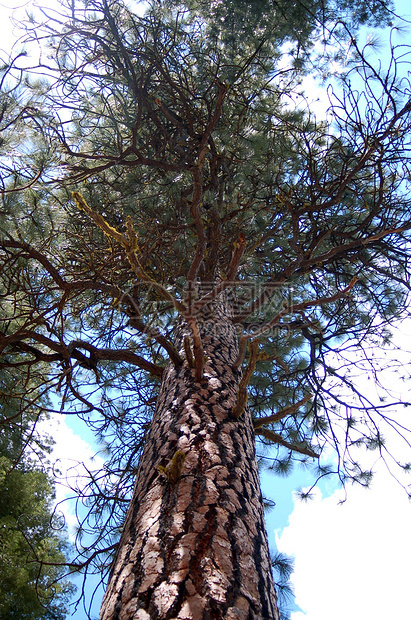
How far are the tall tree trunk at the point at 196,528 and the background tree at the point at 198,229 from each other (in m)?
0.02

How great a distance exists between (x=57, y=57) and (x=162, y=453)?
3.12 meters

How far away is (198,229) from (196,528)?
4.79 ft

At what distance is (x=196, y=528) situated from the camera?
1321 millimetres

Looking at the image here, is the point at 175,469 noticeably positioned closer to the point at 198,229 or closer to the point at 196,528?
the point at 196,528

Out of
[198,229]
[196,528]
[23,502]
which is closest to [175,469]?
[196,528]

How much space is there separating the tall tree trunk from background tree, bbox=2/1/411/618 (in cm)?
2

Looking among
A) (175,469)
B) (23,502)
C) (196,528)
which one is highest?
(23,502)

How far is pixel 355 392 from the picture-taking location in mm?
3953

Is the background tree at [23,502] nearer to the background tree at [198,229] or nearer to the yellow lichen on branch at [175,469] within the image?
the background tree at [198,229]

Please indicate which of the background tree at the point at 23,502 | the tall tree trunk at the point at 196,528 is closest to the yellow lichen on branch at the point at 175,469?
the tall tree trunk at the point at 196,528

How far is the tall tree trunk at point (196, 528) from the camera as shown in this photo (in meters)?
1.12

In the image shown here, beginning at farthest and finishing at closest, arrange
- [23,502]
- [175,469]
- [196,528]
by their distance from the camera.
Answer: [23,502], [175,469], [196,528]

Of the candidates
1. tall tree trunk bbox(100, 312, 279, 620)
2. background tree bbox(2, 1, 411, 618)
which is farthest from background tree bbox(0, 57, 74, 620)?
tall tree trunk bbox(100, 312, 279, 620)

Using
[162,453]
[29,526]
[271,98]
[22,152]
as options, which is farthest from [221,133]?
[29,526]
